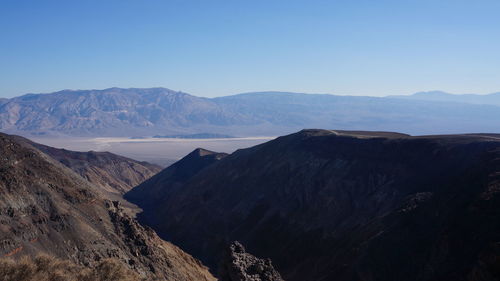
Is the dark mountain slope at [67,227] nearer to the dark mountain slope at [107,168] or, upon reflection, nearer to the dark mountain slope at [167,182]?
the dark mountain slope at [167,182]

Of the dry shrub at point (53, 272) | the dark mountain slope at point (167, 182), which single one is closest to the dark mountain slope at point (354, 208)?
the dark mountain slope at point (167, 182)

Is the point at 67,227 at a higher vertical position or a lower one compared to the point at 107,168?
higher

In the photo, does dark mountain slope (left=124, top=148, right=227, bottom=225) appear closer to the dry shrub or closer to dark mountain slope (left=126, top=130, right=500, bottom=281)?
dark mountain slope (left=126, top=130, right=500, bottom=281)

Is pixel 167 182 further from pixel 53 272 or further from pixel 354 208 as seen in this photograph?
pixel 53 272

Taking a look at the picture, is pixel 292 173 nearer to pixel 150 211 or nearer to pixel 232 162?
pixel 232 162

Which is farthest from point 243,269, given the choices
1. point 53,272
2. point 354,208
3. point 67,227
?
point 354,208

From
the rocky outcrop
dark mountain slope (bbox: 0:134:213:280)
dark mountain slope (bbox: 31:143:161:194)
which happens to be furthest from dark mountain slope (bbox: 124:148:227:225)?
the rocky outcrop

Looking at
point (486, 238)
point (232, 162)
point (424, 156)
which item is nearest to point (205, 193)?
point (232, 162)
